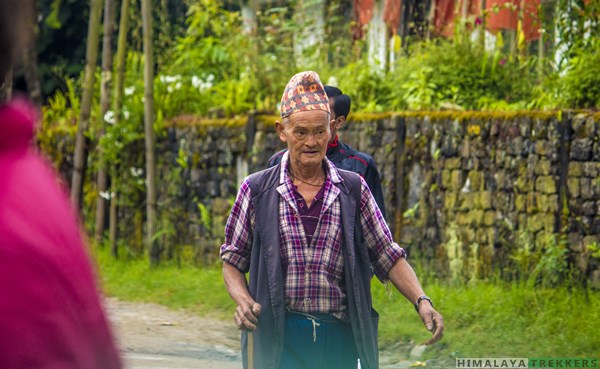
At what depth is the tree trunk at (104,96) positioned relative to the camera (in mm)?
13969

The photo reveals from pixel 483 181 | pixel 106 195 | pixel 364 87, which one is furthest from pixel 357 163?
pixel 106 195

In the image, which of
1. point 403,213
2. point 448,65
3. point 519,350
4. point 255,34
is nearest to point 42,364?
point 519,350

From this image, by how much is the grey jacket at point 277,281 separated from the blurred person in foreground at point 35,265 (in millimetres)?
3114

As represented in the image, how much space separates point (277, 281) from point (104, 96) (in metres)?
9.87

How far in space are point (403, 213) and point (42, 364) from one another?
33.0 feet

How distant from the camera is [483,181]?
425 inches

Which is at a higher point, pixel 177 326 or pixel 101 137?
pixel 101 137

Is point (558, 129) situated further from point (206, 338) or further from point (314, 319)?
point (314, 319)

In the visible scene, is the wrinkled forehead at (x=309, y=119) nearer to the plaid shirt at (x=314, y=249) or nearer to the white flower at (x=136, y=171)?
the plaid shirt at (x=314, y=249)

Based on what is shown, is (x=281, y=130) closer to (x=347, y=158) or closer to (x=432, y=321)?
(x=432, y=321)

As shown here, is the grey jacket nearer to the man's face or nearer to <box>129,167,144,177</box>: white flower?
the man's face

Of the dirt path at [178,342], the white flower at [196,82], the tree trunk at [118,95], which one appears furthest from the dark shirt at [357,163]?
the white flower at [196,82]

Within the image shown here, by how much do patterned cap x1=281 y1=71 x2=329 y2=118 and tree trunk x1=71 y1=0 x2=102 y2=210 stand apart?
27.9 feet

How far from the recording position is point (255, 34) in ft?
51.1
